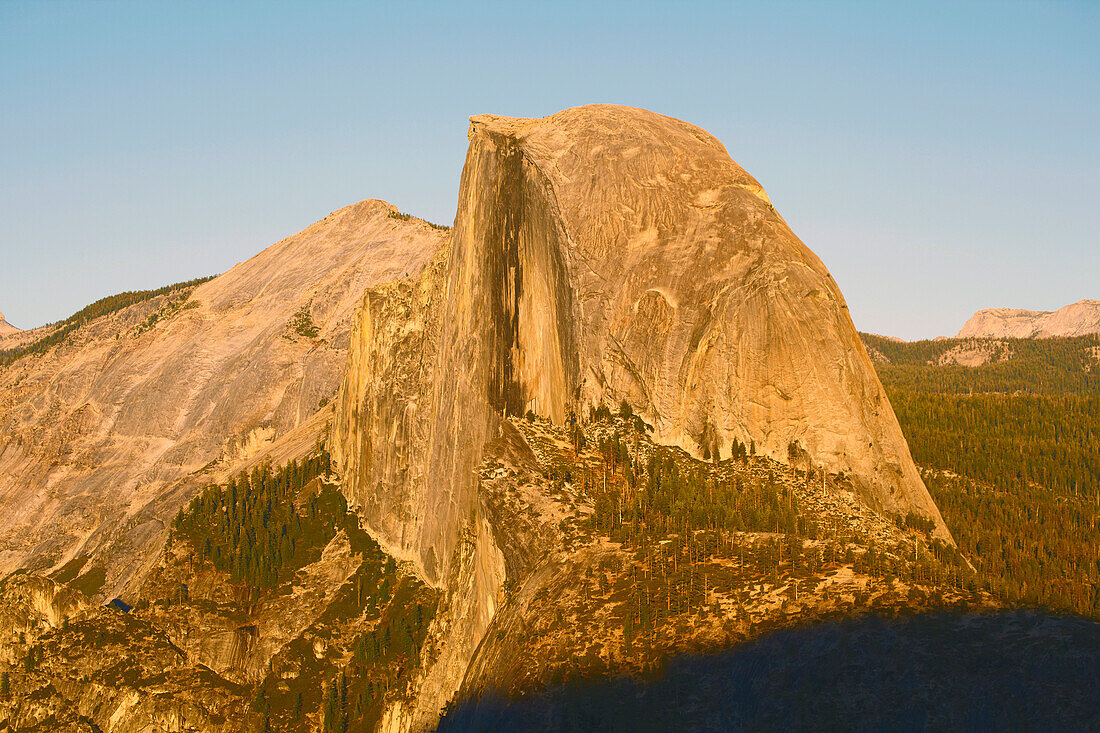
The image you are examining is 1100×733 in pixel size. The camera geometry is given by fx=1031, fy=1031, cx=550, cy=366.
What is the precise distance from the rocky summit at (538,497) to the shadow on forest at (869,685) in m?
1.58

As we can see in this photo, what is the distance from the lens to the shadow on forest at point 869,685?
4766 cm

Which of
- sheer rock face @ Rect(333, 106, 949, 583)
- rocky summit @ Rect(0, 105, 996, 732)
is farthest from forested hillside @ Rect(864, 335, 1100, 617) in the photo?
sheer rock face @ Rect(333, 106, 949, 583)

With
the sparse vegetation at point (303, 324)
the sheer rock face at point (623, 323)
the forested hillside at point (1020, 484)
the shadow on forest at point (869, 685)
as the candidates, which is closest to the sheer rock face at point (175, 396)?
the sparse vegetation at point (303, 324)

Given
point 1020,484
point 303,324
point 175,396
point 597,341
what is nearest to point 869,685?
point 597,341

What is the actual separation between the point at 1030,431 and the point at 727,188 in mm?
76862

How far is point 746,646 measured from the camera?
56125mm

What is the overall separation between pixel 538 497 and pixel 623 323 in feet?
65.8

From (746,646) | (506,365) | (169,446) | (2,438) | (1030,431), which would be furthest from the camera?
(2,438)

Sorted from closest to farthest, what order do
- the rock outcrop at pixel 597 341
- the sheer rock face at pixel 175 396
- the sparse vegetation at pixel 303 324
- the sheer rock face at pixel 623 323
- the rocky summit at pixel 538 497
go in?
the rocky summit at pixel 538 497 → the rock outcrop at pixel 597 341 → the sheer rock face at pixel 623 323 → the sheer rock face at pixel 175 396 → the sparse vegetation at pixel 303 324

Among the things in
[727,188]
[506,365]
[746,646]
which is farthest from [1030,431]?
[746,646]

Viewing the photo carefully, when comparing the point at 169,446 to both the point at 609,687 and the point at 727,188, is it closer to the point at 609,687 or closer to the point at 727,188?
the point at 727,188

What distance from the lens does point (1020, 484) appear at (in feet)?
366

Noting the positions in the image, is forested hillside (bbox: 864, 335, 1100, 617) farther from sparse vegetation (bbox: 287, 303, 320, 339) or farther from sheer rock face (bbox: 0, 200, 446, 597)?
sparse vegetation (bbox: 287, 303, 320, 339)

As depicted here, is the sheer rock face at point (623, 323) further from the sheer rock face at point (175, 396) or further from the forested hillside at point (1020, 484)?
the sheer rock face at point (175, 396)
